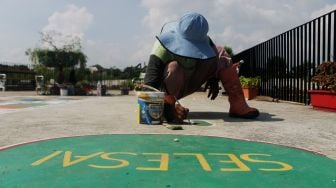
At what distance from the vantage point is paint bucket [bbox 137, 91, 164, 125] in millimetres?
7734

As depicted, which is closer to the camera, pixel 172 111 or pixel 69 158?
pixel 69 158

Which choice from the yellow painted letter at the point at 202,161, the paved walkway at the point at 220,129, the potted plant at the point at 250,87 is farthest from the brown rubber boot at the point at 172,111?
the potted plant at the point at 250,87

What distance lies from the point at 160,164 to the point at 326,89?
25.7ft

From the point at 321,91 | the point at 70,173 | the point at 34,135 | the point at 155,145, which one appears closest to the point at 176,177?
the point at 70,173

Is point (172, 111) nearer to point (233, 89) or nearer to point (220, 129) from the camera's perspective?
point (220, 129)

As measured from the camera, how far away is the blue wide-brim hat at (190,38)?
8.41 metres

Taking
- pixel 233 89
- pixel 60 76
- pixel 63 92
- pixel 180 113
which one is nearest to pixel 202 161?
pixel 180 113

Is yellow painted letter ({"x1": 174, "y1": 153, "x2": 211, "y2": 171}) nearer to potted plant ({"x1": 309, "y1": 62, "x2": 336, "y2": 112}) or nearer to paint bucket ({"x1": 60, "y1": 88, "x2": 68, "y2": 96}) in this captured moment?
potted plant ({"x1": 309, "y1": 62, "x2": 336, "y2": 112})

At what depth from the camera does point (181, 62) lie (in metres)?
8.47

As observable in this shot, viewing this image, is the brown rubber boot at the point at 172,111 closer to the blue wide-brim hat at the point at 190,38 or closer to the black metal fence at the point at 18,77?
the blue wide-brim hat at the point at 190,38

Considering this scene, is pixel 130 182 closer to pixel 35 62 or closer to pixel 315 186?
pixel 315 186

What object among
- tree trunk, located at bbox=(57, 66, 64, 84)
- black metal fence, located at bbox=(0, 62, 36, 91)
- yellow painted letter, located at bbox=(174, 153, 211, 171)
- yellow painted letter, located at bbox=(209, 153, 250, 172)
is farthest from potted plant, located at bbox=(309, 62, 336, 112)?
black metal fence, located at bbox=(0, 62, 36, 91)

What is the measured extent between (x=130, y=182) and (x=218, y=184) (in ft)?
2.59

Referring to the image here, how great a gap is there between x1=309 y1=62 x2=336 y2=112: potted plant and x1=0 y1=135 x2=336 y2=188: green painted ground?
5556 millimetres
